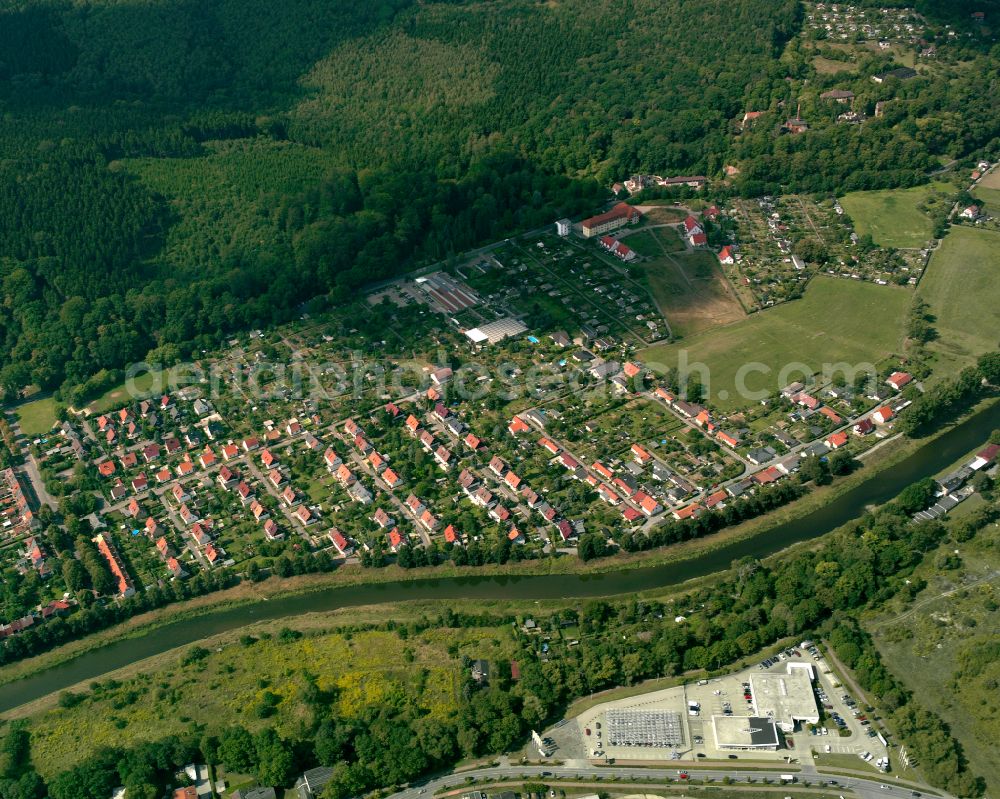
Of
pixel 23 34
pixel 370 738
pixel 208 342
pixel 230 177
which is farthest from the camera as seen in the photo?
pixel 23 34

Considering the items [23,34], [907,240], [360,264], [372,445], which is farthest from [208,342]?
[23,34]

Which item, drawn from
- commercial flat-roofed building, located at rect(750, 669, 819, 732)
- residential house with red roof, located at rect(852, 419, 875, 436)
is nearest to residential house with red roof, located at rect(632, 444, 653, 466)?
residential house with red roof, located at rect(852, 419, 875, 436)

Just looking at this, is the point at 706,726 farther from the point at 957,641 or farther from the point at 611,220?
the point at 611,220

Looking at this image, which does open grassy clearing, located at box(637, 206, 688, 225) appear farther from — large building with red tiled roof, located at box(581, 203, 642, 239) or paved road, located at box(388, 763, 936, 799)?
paved road, located at box(388, 763, 936, 799)

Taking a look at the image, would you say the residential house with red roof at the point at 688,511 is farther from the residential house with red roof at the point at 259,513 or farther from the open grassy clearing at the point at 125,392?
the open grassy clearing at the point at 125,392

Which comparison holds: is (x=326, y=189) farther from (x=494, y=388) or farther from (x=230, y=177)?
(x=494, y=388)
